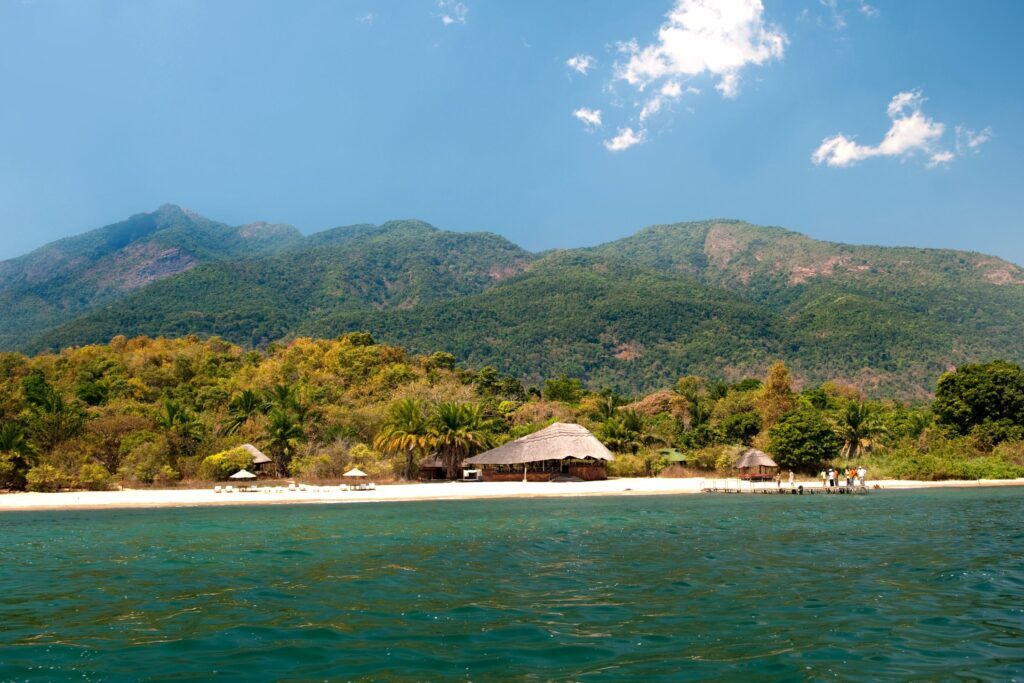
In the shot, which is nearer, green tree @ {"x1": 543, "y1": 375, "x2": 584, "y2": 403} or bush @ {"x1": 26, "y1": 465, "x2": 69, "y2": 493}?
bush @ {"x1": 26, "y1": 465, "x2": 69, "y2": 493}

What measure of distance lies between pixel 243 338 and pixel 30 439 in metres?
85.7

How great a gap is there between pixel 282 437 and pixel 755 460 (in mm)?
29017

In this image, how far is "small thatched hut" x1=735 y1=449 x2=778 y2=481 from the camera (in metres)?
42.1

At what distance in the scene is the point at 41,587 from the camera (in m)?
11.8

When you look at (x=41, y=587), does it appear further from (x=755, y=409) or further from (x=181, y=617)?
(x=755, y=409)

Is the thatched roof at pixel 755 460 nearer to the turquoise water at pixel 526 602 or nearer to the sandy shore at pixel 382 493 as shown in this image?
the sandy shore at pixel 382 493

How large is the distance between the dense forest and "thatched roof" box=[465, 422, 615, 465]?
5.11 ft

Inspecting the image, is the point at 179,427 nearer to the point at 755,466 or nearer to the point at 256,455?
the point at 256,455

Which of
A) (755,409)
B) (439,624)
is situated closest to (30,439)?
(439,624)

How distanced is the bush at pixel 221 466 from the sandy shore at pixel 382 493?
84.0 inches

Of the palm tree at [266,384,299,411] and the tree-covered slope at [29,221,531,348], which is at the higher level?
the tree-covered slope at [29,221,531,348]

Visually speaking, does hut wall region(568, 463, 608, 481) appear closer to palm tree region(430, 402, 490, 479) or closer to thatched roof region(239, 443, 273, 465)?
palm tree region(430, 402, 490, 479)

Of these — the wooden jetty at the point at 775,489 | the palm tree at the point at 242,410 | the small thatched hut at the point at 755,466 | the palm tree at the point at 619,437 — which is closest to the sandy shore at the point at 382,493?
the wooden jetty at the point at 775,489

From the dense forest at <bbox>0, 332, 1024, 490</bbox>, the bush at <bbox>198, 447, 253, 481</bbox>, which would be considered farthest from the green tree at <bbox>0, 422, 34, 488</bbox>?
the bush at <bbox>198, 447, 253, 481</bbox>
